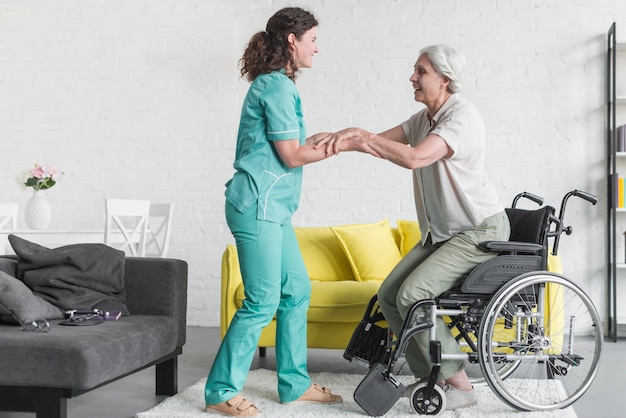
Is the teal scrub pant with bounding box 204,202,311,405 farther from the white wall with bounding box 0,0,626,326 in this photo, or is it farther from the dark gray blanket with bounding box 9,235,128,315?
the white wall with bounding box 0,0,626,326

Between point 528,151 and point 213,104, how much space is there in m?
2.28

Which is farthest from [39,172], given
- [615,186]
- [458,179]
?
[615,186]

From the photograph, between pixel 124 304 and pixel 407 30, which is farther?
pixel 407 30

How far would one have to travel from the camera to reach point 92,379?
234 cm

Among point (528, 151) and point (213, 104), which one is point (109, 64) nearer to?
point (213, 104)

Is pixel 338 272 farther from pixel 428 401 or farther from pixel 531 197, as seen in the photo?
pixel 428 401

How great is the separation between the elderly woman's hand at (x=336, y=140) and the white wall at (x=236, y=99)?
2472 mm

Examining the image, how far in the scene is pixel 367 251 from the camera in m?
4.03

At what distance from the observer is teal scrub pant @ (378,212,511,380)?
277 centimetres

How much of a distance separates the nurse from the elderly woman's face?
44 centimetres

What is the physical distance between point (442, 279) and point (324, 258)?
1.43 m

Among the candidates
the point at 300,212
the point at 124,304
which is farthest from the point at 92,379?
the point at 300,212

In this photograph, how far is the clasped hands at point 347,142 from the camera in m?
2.81

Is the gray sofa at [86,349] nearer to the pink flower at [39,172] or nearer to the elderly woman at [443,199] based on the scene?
the elderly woman at [443,199]
